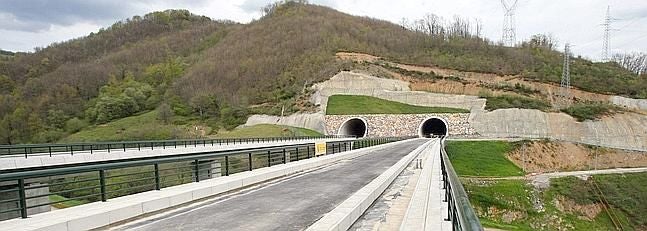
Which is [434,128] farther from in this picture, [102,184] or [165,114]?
[102,184]

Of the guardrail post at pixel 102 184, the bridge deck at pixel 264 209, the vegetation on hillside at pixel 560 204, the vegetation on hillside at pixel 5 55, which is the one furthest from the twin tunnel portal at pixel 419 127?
the vegetation on hillside at pixel 5 55

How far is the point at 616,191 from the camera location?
41625 mm

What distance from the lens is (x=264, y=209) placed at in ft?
33.2

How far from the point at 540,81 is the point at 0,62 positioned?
467ft

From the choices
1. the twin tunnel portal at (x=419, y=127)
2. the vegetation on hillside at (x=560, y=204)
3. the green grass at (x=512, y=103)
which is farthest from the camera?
the green grass at (x=512, y=103)

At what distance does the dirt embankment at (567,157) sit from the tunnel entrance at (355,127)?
2715 centimetres

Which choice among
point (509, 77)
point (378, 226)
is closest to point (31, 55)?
point (509, 77)

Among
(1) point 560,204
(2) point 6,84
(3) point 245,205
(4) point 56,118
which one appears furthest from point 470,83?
(2) point 6,84

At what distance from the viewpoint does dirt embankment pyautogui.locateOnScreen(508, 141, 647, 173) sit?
185ft

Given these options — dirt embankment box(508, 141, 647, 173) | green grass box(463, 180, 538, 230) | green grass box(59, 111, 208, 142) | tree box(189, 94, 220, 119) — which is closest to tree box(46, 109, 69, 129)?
green grass box(59, 111, 208, 142)

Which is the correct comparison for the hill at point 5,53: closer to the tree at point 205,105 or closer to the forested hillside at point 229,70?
the forested hillside at point 229,70

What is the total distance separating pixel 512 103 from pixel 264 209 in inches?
3194

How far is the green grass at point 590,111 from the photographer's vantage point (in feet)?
243

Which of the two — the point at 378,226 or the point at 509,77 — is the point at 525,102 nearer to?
the point at 509,77
